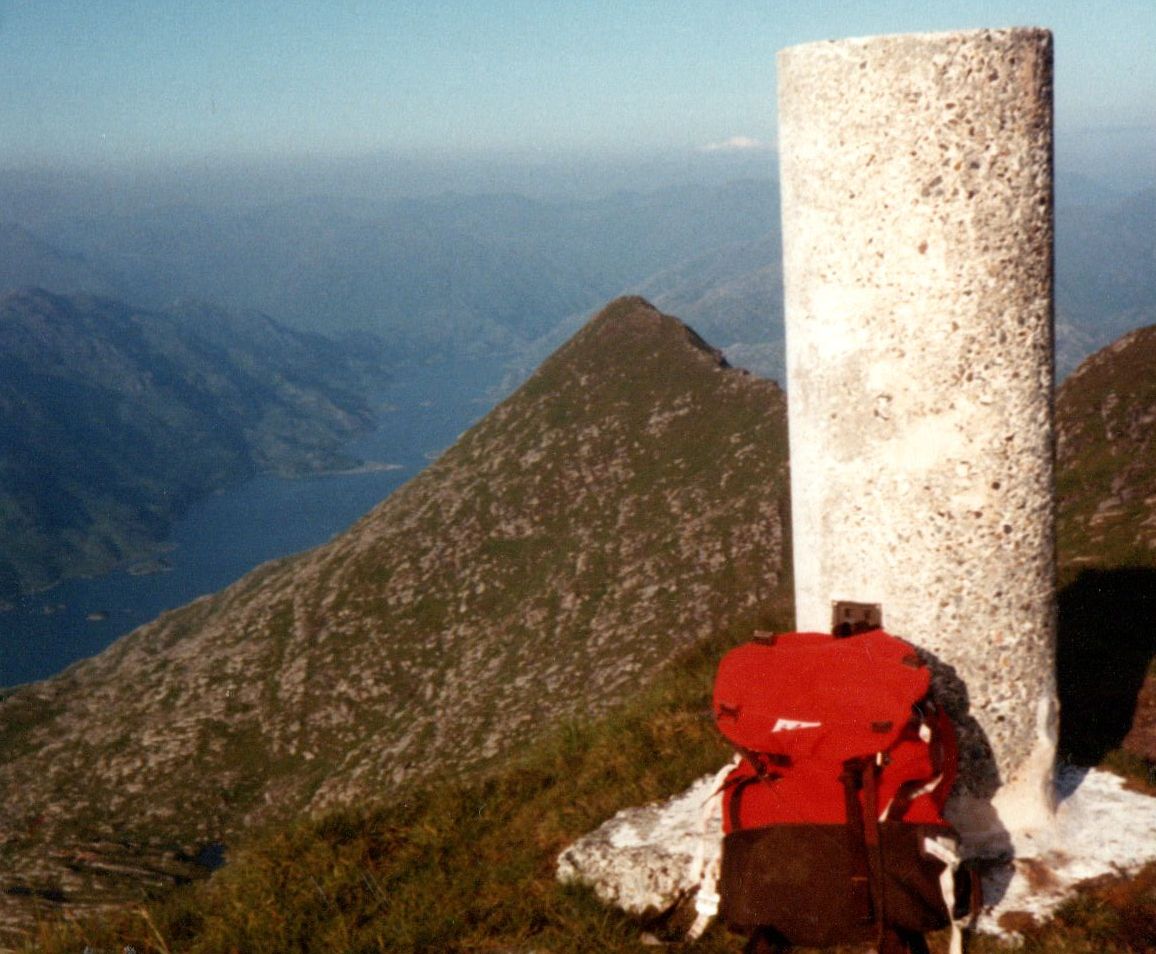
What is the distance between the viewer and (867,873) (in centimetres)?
461

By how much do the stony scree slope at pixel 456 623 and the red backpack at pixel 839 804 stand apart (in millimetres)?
23412

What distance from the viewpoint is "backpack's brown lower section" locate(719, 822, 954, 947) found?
14.9 feet

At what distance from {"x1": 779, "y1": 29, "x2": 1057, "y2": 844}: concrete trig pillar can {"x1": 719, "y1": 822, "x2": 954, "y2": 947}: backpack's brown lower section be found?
1.33 meters

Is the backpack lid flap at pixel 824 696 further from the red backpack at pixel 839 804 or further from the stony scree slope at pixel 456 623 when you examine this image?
the stony scree slope at pixel 456 623

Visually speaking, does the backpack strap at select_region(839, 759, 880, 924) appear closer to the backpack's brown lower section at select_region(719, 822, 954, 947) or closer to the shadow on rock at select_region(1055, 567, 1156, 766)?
the backpack's brown lower section at select_region(719, 822, 954, 947)

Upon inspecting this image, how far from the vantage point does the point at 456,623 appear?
46406 millimetres

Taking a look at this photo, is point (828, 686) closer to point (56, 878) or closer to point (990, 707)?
point (990, 707)

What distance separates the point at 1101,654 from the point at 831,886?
5.67 metres

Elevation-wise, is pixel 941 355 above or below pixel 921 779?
above

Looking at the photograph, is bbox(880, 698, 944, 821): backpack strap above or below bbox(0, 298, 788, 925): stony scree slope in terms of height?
above

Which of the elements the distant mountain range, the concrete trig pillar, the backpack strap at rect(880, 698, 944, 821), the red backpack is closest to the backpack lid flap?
the red backpack

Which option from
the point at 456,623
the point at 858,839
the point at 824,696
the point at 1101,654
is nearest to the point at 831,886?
the point at 858,839

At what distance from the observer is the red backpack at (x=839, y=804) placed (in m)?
4.58

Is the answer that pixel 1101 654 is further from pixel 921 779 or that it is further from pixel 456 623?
pixel 456 623
